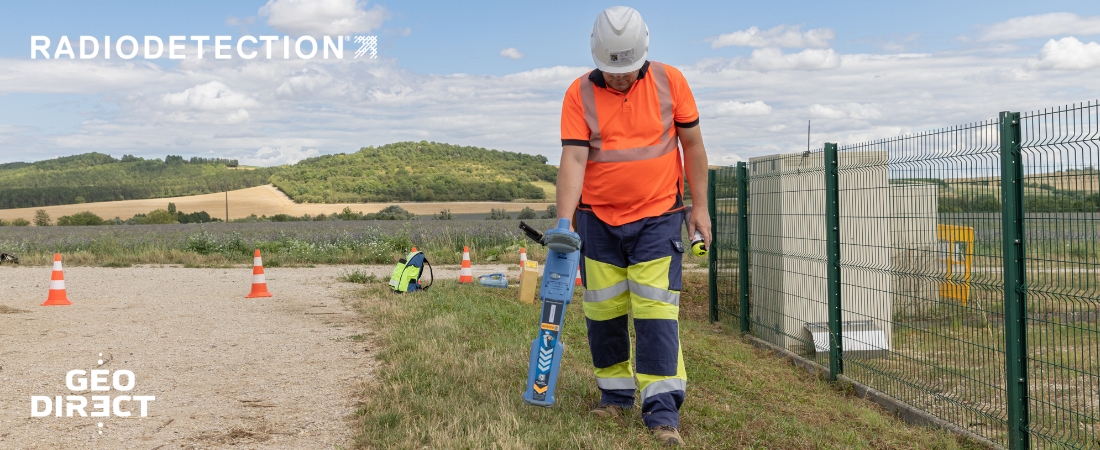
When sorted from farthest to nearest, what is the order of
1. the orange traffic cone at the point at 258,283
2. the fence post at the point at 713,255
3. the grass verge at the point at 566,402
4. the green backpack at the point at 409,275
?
1. the orange traffic cone at the point at 258,283
2. the green backpack at the point at 409,275
3. the fence post at the point at 713,255
4. the grass verge at the point at 566,402

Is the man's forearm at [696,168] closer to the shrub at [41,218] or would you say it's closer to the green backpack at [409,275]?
the green backpack at [409,275]

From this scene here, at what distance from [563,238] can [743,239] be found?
5.84 metres

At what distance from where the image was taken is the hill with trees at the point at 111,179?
68062 millimetres

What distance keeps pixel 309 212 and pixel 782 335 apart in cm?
5528

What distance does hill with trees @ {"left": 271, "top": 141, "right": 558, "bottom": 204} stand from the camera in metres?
75.2

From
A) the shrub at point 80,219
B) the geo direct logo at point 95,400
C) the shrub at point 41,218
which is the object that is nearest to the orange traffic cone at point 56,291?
the geo direct logo at point 95,400

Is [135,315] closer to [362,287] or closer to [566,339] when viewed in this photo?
[362,287]

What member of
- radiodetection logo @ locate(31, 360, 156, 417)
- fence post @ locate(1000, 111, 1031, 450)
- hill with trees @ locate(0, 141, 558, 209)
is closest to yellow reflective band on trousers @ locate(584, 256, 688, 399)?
fence post @ locate(1000, 111, 1031, 450)

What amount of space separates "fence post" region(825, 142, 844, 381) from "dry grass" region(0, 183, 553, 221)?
48.7m

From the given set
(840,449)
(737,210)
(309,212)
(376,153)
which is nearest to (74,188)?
(309,212)

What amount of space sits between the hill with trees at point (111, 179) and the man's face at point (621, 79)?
2746 inches

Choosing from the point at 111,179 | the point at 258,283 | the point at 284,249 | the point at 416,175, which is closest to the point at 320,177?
the point at 416,175

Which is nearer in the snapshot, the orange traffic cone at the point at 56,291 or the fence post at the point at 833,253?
the fence post at the point at 833,253

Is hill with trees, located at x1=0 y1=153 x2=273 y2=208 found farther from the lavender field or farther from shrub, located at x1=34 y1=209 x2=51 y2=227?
the lavender field
